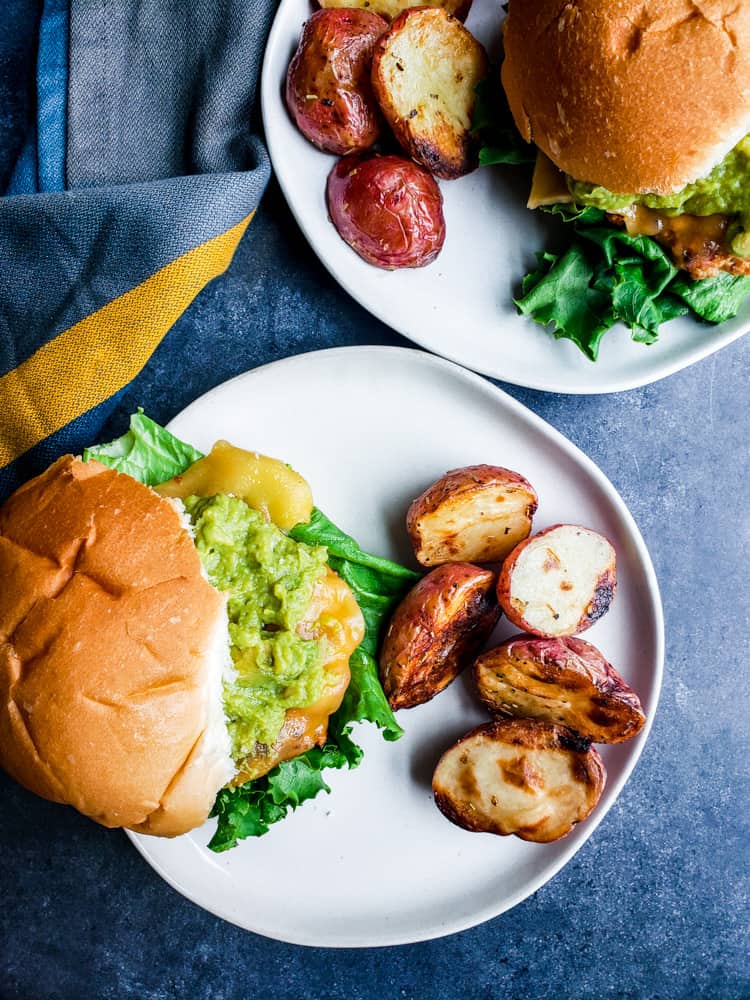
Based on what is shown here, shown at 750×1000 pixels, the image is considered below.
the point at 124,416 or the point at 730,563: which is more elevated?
the point at 124,416

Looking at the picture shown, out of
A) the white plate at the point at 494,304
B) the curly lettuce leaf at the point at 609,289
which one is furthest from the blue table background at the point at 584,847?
the curly lettuce leaf at the point at 609,289

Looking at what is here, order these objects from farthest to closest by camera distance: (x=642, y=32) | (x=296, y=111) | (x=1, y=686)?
(x=296, y=111), (x=642, y=32), (x=1, y=686)

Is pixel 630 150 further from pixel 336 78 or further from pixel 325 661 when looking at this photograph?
pixel 325 661

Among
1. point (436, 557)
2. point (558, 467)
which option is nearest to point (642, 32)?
point (558, 467)

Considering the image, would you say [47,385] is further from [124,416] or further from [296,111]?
[296,111]

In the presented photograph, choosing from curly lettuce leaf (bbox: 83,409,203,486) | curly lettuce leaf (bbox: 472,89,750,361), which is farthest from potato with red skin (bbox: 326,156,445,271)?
curly lettuce leaf (bbox: 83,409,203,486)

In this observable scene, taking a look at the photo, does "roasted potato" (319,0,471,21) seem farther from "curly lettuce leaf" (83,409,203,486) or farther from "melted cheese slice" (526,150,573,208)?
"curly lettuce leaf" (83,409,203,486)
